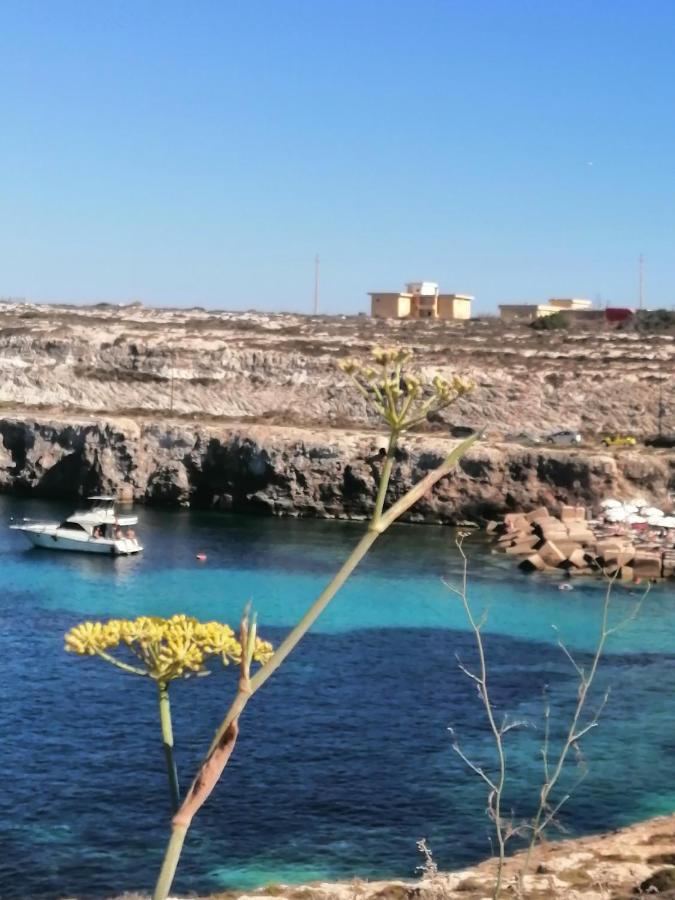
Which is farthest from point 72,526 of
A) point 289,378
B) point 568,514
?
point 289,378

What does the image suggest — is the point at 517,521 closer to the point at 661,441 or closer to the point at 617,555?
the point at 617,555

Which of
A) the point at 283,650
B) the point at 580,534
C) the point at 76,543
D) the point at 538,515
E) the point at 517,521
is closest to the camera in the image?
the point at 283,650

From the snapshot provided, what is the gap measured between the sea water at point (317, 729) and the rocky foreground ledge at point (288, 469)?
16.1 meters

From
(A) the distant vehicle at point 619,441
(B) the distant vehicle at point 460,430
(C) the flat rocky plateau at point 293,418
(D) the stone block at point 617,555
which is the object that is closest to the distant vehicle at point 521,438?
(C) the flat rocky plateau at point 293,418

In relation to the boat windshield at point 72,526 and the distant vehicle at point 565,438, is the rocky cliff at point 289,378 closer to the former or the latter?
the distant vehicle at point 565,438

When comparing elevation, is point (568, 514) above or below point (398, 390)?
below

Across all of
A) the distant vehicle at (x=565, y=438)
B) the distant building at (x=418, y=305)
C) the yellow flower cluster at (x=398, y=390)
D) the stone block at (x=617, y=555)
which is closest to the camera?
the yellow flower cluster at (x=398, y=390)

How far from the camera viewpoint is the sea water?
21.2 m

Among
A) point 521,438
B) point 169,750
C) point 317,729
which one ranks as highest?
point 169,750

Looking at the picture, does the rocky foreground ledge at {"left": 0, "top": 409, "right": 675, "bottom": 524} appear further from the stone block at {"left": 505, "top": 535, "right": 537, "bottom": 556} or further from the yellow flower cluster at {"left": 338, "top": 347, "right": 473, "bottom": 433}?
the yellow flower cluster at {"left": 338, "top": 347, "right": 473, "bottom": 433}

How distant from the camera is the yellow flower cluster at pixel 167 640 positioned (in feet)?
20.1

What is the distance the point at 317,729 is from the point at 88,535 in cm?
2721

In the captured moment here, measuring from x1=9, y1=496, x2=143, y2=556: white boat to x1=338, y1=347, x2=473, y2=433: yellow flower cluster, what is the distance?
150ft

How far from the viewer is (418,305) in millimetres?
131125
